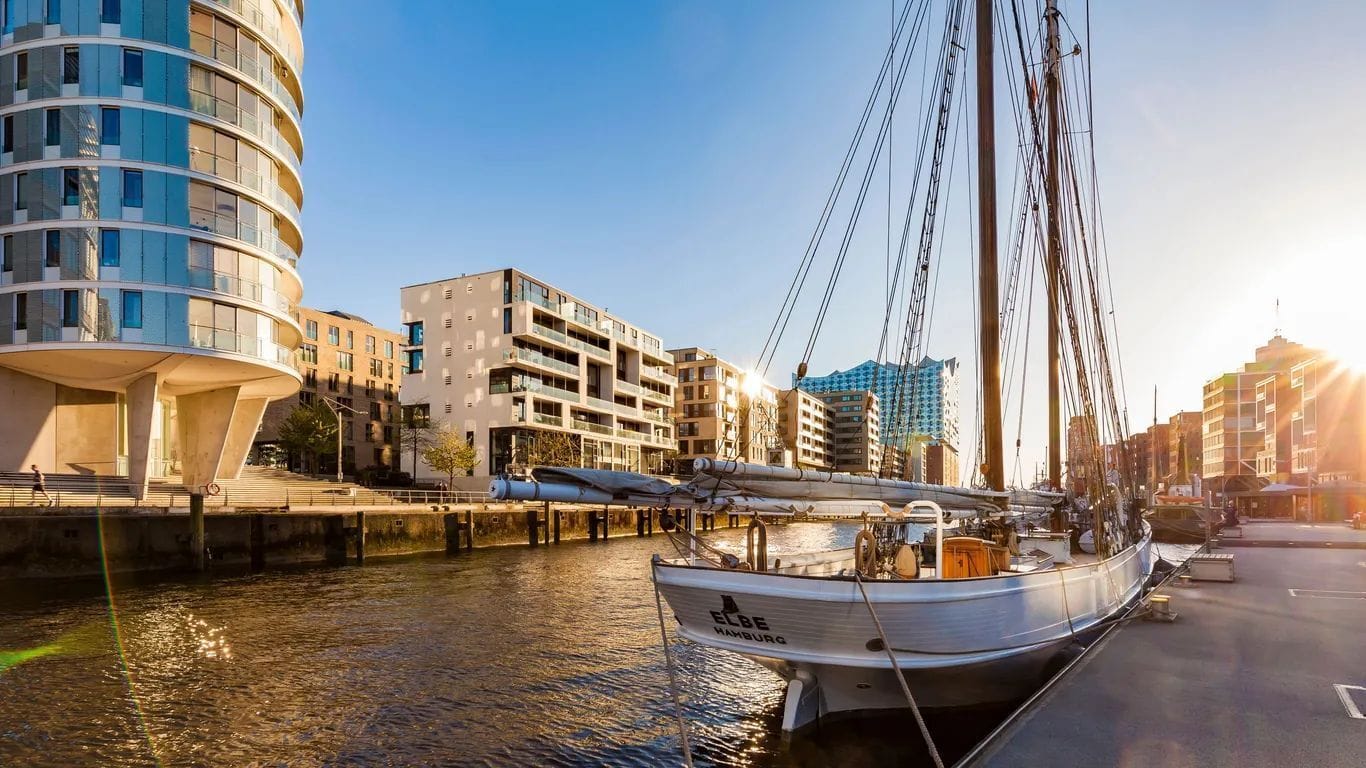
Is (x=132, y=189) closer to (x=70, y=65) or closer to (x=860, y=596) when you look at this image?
(x=70, y=65)

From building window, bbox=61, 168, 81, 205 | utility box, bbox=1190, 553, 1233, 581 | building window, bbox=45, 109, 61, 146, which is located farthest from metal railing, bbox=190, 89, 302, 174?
utility box, bbox=1190, 553, 1233, 581

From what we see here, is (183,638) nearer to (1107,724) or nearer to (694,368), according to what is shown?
(1107,724)

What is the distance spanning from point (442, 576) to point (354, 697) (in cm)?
1805

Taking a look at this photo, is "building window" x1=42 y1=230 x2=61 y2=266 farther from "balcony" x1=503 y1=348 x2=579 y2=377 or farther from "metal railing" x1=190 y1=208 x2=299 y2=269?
"balcony" x1=503 y1=348 x2=579 y2=377

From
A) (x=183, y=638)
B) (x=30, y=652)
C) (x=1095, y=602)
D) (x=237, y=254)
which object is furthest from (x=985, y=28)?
(x=237, y=254)

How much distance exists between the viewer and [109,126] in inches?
1356

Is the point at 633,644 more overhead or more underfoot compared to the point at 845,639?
more underfoot

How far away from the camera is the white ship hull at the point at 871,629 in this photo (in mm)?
9219

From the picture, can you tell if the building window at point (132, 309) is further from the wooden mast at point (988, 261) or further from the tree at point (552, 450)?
the wooden mast at point (988, 261)

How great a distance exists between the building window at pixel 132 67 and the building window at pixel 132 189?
4.33 meters

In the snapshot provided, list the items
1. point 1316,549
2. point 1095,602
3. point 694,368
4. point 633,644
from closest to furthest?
point 1095,602 → point 633,644 → point 1316,549 → point 694,368

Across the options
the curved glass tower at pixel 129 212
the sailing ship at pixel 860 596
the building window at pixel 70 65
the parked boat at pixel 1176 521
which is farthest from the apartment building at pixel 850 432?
the sailing ship at pixel 860 596

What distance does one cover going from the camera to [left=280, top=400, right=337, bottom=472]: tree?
65.9m

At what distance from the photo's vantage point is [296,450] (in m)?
68.9
